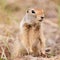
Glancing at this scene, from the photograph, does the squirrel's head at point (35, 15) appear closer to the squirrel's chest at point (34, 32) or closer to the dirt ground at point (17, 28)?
Result: the squirrel's chest at point (34, 32)

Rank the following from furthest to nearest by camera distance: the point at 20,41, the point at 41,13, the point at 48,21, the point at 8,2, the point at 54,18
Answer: the point at 8,2, the point at 54,18, the point at 48,21, the point at 20,41, the point at 41,13

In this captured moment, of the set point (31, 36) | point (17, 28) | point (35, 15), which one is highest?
point (35, 15)

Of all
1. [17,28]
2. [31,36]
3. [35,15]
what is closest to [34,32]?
[31,36]

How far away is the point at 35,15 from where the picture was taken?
24.4 ft

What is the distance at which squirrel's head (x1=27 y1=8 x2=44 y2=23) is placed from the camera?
23.9 ft

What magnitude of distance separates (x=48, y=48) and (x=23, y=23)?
3.72 feet

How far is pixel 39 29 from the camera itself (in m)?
7.71

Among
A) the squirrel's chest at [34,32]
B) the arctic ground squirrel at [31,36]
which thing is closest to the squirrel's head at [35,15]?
the arctic ground squirrel at [31,36]

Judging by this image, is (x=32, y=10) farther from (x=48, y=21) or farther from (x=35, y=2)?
(x=35, y=2)

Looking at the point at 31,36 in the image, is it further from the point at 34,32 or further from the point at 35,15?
the point at 35,15

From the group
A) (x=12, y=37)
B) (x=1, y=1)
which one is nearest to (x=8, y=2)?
(x=1, y=1)

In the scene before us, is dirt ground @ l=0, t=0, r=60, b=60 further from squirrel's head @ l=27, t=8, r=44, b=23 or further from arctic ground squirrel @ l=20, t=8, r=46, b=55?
squirrel's head @ l=27, t=8, r=44, b=23

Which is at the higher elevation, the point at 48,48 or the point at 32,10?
the point at 32,10

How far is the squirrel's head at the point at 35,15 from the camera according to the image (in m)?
7.28
